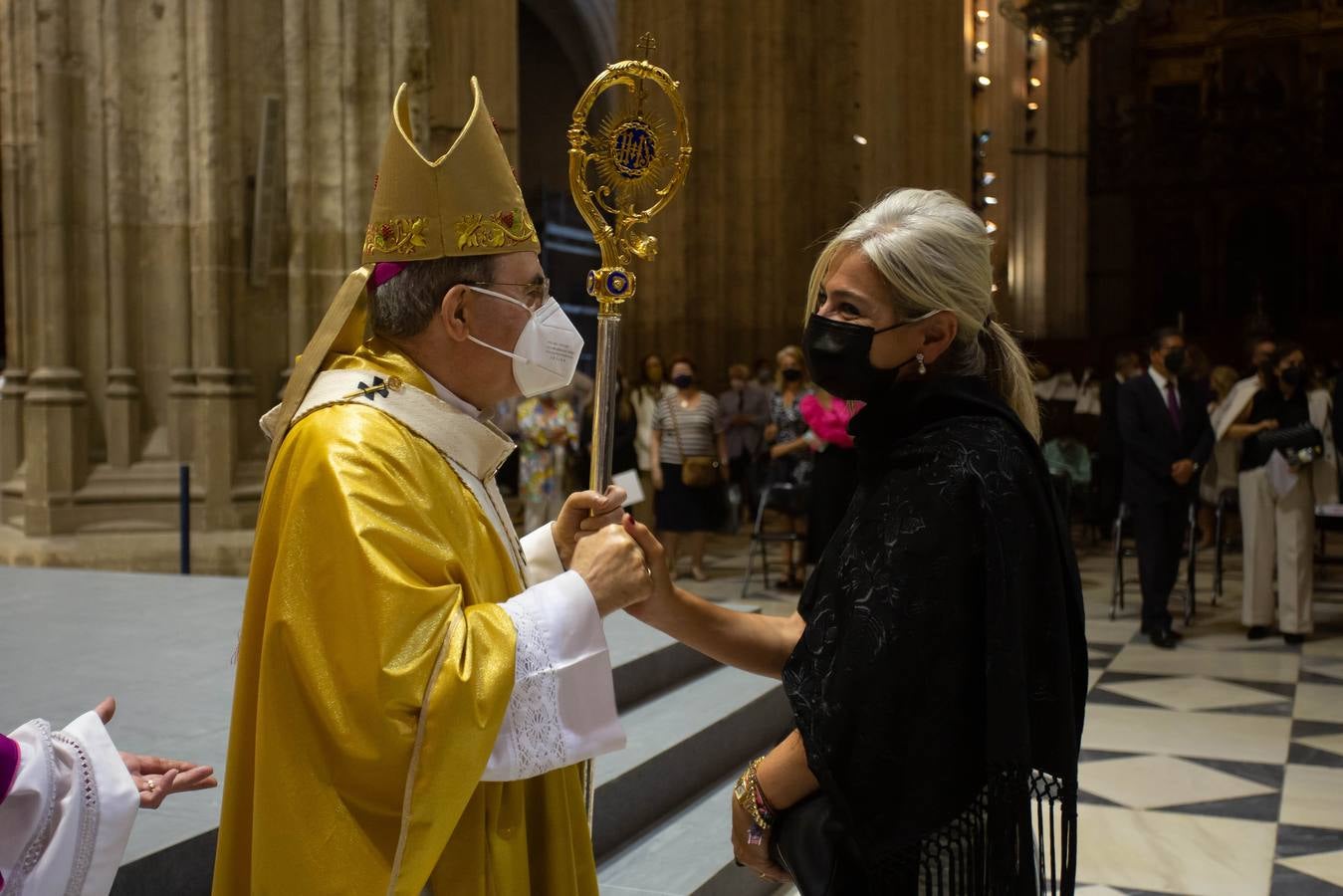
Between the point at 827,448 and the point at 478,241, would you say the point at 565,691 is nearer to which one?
the point at 478,241

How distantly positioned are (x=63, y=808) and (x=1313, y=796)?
4.30 meters

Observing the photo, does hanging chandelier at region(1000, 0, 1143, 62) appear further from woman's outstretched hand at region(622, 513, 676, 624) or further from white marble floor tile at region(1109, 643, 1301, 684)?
woman's outstretched hand at region(622, 513, 676, 624)

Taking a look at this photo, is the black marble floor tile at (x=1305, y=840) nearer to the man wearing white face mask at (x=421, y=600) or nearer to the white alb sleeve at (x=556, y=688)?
the man wearing white face mask at (x=421, y=600)

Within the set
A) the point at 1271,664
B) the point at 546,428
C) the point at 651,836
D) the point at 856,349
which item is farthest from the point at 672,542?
the point at 856,349

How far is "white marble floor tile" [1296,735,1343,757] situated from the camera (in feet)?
17.3

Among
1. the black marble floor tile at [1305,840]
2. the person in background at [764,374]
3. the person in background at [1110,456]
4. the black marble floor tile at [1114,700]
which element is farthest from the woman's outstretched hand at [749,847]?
the person in background at [764,374]

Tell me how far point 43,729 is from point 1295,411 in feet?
23.6

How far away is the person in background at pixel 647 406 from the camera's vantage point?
9.85 m

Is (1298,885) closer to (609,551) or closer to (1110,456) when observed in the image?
(609,551)

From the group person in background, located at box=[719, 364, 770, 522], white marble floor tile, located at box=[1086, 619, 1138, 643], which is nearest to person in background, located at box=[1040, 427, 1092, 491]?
person in background, located at box=[719, 364, 770, 522]

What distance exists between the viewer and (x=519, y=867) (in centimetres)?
193

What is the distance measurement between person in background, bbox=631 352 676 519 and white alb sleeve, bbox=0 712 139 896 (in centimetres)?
797

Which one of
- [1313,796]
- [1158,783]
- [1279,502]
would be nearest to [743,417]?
[1279,502]

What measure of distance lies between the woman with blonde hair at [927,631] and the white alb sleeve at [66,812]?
0.87m
